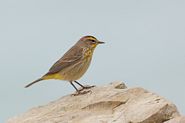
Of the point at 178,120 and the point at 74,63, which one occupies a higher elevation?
the point at 74,63

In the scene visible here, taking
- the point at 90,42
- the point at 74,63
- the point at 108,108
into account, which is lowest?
the point at 108,108

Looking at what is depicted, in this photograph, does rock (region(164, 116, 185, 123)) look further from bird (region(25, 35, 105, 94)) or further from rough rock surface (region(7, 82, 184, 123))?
bird (region(25, 35, 105, 94))

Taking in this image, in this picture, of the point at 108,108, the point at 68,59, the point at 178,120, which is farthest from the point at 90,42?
the point at 178,120

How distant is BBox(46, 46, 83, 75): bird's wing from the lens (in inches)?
607

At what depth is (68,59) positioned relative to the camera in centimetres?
1569

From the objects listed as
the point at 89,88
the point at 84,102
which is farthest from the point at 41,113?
the point at 89,88

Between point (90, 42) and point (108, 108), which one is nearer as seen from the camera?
point (108, 108)

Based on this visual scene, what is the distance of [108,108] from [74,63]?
362 centimetres

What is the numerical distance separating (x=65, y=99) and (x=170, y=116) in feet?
10.3

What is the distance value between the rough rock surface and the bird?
4.90 feet

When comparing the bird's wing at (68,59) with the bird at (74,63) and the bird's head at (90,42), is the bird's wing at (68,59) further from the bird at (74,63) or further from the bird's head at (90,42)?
the bird's head at (90,42)

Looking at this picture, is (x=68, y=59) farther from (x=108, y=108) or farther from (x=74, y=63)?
(x=108, y=108)

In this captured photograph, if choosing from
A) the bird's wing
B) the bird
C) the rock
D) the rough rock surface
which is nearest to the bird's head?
the bird

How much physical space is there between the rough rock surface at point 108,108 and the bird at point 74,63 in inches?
58.8
